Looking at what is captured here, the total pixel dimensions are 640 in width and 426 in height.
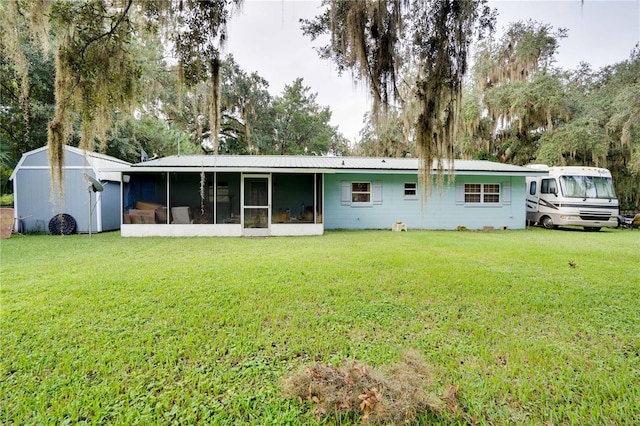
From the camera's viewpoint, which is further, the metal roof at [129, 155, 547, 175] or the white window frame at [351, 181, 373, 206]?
the white window frame at [351, 181, 373, 206]

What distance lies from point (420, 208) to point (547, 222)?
5292 mm

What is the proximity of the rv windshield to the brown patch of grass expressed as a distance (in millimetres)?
12337

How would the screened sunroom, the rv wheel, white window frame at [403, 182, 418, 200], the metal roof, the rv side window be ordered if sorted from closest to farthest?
1. the screened sunroom
2. the metal roof
3. the rv side window
4. white window frame at [403, 182, 418, 200]
5. the rv wheel

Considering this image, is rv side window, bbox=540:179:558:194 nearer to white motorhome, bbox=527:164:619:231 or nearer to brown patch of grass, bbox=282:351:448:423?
white motorhome, bbox=527:164:619:231

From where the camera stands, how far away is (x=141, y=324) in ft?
9.71

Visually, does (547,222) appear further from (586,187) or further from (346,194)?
(346,194)

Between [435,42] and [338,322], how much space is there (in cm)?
341

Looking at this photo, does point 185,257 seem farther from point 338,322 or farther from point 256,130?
point 256,130

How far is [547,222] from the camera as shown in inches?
464

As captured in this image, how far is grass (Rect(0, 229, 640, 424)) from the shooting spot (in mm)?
1888

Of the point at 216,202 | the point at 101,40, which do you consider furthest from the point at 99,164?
the point at 101,40

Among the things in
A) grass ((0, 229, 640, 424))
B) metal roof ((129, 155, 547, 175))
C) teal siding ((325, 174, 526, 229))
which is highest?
metal roof ((129, 155, 547, 175))

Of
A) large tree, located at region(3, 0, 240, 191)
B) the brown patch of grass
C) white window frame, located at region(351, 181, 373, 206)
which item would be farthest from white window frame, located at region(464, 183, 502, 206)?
the brown patch of grass

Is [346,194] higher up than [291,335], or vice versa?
[346,194]
